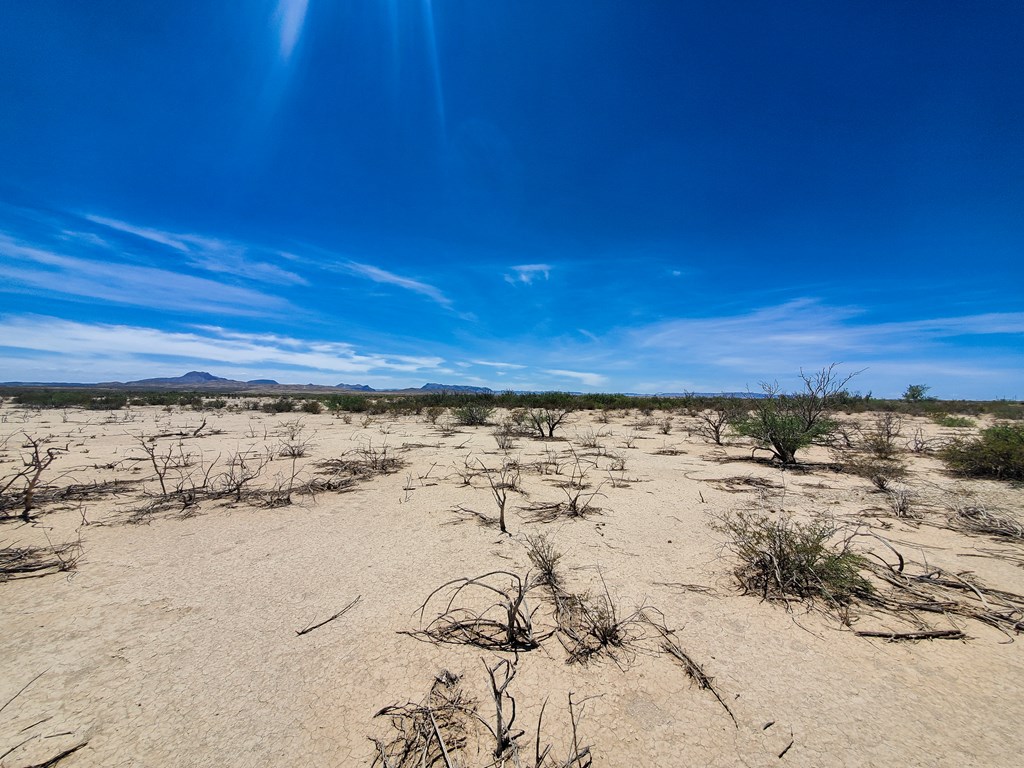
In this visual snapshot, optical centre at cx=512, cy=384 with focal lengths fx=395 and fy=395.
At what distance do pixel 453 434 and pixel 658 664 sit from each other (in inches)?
457

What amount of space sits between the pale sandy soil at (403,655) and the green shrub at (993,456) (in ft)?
12.5

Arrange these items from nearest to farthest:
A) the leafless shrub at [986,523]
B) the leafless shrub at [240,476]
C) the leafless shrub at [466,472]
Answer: the leafless shrub at [986,523] < the leafless shrub at [240,476] < the leafless shrub at [466,472]

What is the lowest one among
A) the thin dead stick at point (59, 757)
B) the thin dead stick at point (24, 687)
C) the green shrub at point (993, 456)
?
the thin dead stick at point (24, 687)

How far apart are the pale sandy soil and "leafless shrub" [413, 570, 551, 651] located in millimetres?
114

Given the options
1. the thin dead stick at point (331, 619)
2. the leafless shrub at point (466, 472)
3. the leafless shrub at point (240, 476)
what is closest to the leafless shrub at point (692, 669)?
the thin dead stick at point (331, 619)

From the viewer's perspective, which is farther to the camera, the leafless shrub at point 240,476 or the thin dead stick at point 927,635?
the leafless shrub at point 240,476

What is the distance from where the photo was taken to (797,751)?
190cm

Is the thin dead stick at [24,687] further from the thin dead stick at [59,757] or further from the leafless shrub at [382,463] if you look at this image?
the leafless shrub at [382,463]

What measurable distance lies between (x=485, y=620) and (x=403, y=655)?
25.2 inches

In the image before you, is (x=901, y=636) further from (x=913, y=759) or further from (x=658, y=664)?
(x=658, y=664)

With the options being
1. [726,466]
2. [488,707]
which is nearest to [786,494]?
[726,466]

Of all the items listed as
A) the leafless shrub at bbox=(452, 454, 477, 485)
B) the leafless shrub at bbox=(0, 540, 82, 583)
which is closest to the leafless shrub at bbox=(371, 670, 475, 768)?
the leafless shrub at bbox=(0, 540, 82, 583)

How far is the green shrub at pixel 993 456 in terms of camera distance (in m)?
6.85

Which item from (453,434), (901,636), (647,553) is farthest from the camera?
(453,434)
